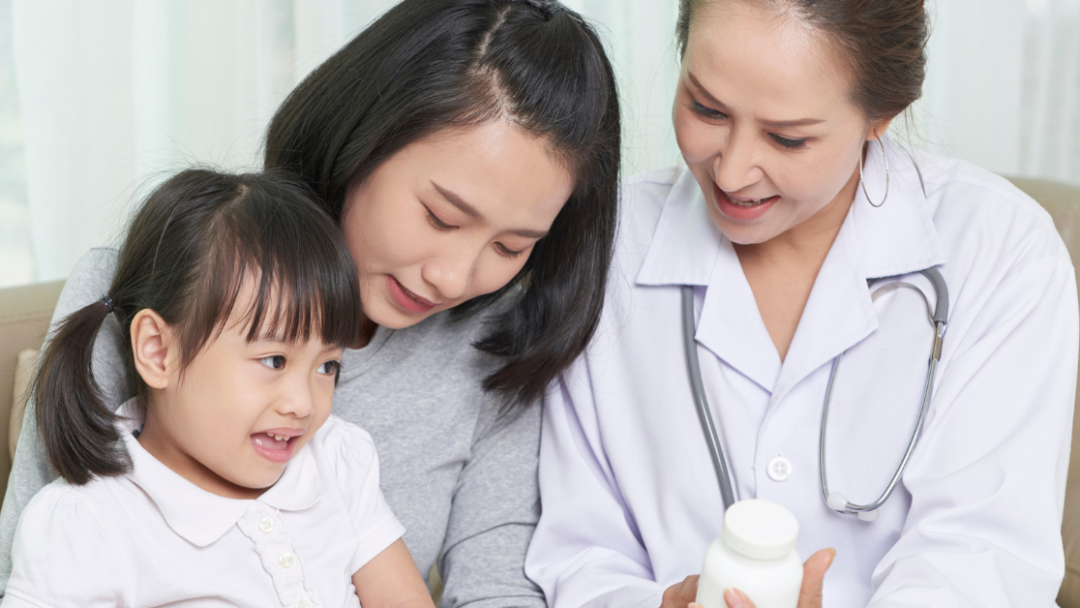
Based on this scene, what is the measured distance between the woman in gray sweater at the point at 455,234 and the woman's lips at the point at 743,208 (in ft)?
0.57

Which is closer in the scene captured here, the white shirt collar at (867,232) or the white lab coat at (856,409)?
the white lab coat at (856,409)

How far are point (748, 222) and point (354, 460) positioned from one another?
69 centimetres

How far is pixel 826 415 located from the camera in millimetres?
1368

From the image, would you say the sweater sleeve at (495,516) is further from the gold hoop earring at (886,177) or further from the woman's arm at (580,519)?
the gold hoop earring at (886,177)

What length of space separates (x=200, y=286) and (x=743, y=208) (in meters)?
0.78

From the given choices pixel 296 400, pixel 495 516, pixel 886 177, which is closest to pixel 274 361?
pixel 296 400

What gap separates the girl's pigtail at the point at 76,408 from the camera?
112cm

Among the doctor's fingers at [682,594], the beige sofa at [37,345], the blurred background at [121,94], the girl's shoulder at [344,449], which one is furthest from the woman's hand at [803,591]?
the blurred background at [121,94]

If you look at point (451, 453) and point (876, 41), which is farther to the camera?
point (451, 453)

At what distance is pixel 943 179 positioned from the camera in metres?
1.52

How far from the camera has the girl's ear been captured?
114 cm

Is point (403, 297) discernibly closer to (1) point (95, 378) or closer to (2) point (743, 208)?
(1) point (95, 378)

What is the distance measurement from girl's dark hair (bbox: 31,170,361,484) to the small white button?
64cm

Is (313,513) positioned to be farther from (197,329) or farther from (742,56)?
(742,56)
